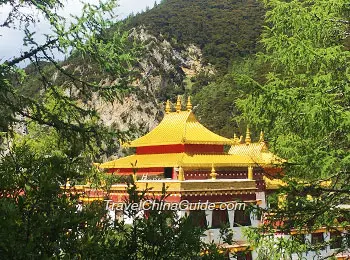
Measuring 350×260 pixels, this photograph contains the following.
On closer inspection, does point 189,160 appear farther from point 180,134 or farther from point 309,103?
point 309,103

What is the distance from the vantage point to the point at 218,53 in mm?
73000

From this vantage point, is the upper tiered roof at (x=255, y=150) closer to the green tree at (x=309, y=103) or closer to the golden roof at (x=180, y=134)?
the golden roof at (x=180, y=134)

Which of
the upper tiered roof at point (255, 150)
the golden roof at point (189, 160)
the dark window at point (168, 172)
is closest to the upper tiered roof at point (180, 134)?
the golden roof at point (189, 160)

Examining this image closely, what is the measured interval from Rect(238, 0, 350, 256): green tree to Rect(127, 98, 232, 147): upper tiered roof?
749cm

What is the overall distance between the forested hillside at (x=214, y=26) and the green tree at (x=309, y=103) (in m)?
62.2

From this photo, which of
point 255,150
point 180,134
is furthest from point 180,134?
point 255,150

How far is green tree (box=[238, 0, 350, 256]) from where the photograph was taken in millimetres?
5570

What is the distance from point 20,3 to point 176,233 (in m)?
2.54

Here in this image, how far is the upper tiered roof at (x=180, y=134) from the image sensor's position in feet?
48.2

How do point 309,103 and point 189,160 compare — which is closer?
point 309,103

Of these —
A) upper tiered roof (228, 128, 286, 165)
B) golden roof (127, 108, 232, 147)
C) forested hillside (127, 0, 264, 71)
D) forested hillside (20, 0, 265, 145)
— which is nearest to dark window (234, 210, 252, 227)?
golden roof (127, 108, 232, 147)

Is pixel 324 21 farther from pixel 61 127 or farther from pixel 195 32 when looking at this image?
pixel 195 32

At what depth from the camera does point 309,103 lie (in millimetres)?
5691

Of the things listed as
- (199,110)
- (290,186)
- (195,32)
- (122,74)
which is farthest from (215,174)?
(195,32)
